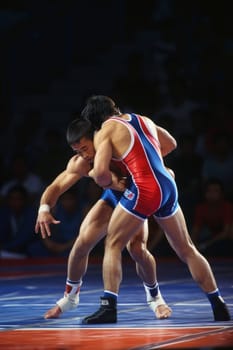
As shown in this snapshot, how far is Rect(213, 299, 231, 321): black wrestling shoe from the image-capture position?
827 centimetres

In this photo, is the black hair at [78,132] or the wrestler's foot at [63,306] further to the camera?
the wrestler's foot at [63,306]

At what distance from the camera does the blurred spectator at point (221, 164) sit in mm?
14453

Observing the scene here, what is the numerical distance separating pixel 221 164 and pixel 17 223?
8.50 feet

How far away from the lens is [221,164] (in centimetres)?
1456

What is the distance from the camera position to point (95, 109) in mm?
8453

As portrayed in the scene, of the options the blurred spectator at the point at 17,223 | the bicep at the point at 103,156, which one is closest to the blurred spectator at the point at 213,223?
the blurred spectator at the point at 17,223

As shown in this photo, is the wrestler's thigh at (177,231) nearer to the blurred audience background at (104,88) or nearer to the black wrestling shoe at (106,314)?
the black wrestling shoe at (106,314)

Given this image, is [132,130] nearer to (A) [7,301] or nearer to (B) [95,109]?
(B) [95,109]

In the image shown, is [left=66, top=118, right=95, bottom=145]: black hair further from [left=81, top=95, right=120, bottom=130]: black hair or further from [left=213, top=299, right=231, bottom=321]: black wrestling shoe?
[left=213, top=299, right=231, bottom=321]: black wrestling shoe

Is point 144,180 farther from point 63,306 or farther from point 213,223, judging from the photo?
point 213,223

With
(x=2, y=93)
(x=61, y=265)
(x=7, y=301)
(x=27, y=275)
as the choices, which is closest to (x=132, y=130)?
(x=7, y=301)

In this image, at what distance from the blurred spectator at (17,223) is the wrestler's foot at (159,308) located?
562cm

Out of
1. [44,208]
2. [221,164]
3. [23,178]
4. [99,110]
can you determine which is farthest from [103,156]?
[23,178]

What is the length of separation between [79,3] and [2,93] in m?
2.24
